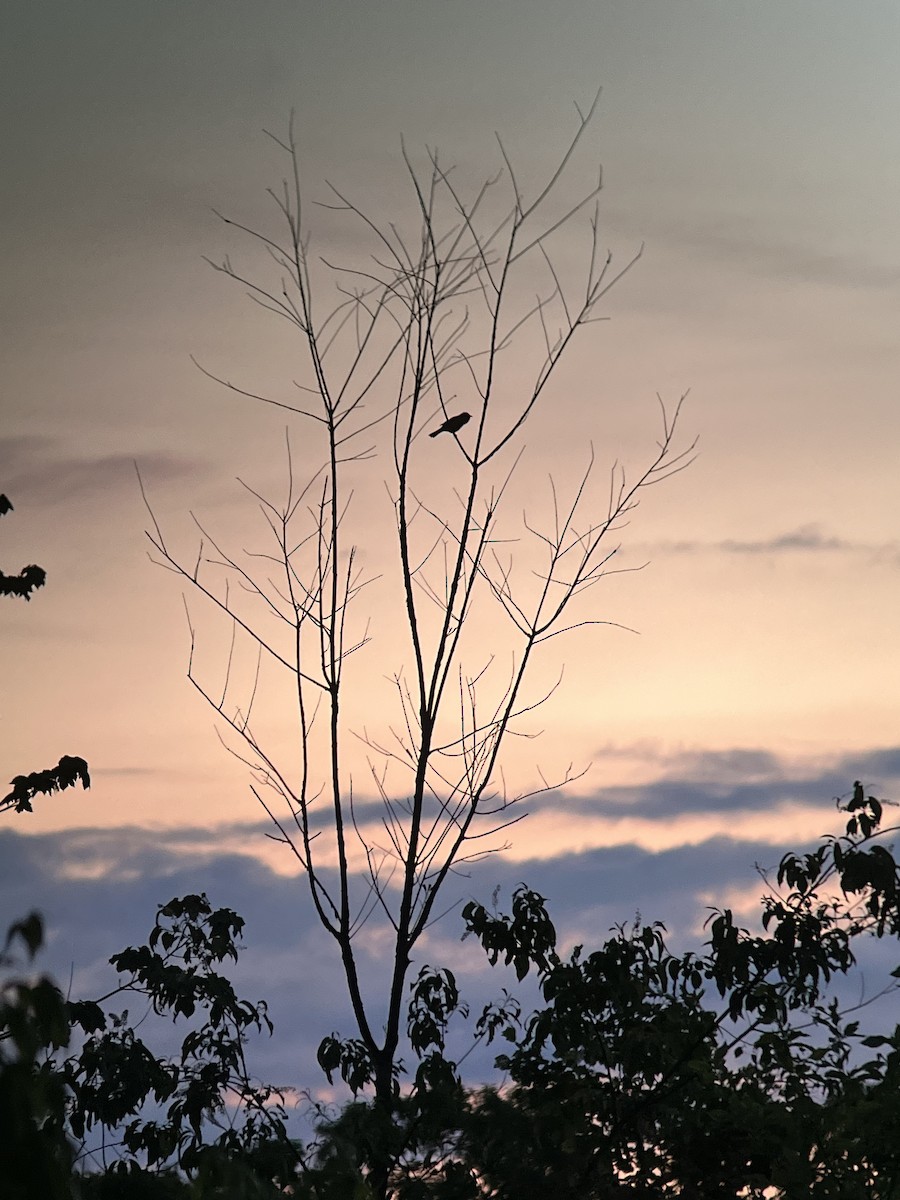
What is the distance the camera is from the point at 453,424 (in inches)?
237

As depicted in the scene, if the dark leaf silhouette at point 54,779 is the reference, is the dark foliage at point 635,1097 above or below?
below

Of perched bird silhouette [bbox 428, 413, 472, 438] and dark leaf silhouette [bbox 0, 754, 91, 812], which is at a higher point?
perched bird silhouette [bbox 428, 413, 472, 438]

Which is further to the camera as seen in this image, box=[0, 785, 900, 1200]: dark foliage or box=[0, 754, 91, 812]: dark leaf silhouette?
box=[0, 754, 91, 812]: dark leaf silhouette

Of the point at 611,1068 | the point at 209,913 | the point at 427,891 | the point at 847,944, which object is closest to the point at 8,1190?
the point at 427,891

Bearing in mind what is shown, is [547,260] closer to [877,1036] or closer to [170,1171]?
[877,1036]

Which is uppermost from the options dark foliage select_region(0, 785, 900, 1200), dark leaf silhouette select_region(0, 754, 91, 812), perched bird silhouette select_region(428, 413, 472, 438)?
perched bird silhouette select_region(428, 413, 472, 438)

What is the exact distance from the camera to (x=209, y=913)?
7883 mm

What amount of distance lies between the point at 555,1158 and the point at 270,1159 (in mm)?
1052

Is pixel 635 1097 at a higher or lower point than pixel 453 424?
lower

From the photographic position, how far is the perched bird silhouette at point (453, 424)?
599cm

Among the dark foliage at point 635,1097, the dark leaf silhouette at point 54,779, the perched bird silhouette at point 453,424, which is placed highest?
the perched bird silhouette at point 453,424

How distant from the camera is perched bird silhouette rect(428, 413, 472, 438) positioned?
19.6 ft

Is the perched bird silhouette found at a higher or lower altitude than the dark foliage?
higher

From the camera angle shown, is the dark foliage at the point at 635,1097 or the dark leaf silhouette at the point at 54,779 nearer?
the dark foliage at the point at 635,1097
